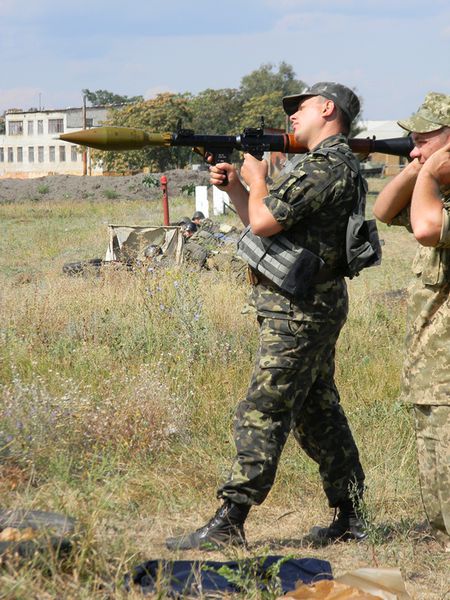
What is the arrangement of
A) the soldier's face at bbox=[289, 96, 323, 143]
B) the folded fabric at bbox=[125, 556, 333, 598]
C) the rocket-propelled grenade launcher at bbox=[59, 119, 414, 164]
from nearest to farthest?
the folded fabric at bbox=[125, 556, 333, 598], the soldier's face at bbox=[289, 96, 323, 143], the rocket-propelled grenade launcher at bbox=[59, 119, 414, 164]

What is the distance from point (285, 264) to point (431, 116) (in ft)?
2.87

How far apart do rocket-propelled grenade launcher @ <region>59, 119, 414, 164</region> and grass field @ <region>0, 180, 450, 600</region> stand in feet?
4.94

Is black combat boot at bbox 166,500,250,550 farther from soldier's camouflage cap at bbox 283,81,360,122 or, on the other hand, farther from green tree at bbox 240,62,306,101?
green tree at bbox 240,62,306,101

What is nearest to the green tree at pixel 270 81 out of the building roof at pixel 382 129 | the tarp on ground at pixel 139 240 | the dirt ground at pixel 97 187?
the building roof at pixel 382 129

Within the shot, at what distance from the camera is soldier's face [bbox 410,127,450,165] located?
12.4 feet

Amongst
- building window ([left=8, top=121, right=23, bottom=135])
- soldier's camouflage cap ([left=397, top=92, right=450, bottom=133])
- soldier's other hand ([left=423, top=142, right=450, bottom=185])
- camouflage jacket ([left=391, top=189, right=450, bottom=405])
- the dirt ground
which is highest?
building window ([left=8, top=121, right=23, bottom=135])

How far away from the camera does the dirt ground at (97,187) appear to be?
144ft

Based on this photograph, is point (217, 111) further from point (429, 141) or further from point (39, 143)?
point (429, 141)

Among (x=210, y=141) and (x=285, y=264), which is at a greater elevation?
(x=210, y=141)

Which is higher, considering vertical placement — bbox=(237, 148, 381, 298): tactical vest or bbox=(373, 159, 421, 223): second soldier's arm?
bbox=(373, 159, 421, 223): second soldier's arm

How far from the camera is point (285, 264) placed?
4.01 metres

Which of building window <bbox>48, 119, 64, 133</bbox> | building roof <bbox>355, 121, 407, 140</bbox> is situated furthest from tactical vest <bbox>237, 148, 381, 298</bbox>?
building window <bbox>48, 119, 64, 133</bbox>

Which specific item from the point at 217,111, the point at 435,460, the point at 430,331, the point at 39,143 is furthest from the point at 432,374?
the point at 39,143

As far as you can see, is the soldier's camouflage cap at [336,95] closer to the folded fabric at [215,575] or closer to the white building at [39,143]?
the folded fabric at [215,575]
